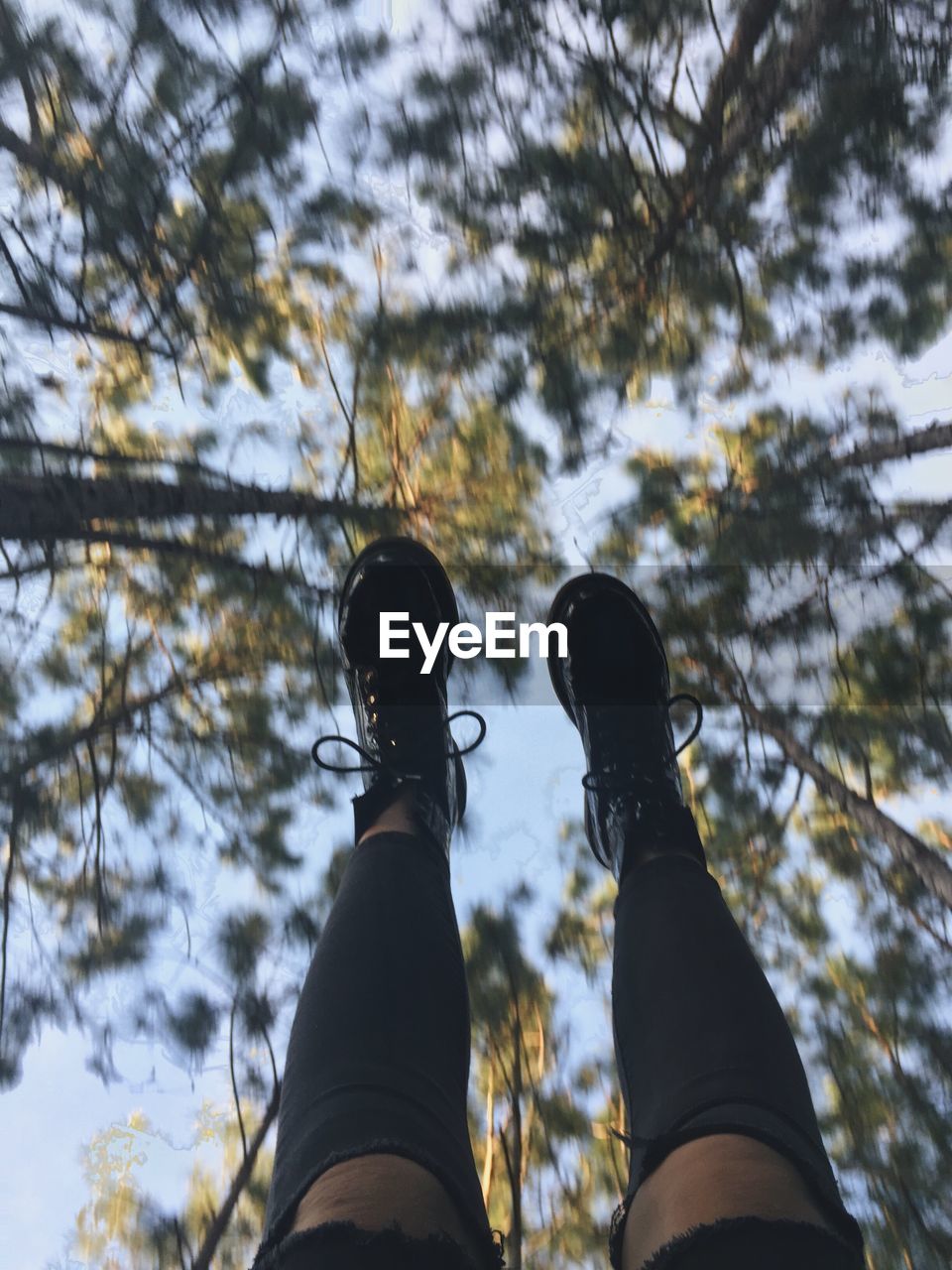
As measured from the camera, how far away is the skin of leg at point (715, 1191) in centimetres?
68

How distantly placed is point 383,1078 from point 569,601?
1.05 meters

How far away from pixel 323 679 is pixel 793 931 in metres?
1.23

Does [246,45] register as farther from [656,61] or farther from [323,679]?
[323,679]

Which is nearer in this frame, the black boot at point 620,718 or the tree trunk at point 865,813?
the black boot at point 620,718

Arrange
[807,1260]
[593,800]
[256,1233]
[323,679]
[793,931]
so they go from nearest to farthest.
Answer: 1. [807,1260]
2. [593,800]
3. [256,1233]
4. [793,931]
5. [323,679]

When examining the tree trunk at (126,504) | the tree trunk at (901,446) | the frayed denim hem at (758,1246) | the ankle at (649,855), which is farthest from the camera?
the tree trunk at (901,446)

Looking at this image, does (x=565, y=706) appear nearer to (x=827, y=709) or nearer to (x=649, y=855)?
(x=649, y=855)

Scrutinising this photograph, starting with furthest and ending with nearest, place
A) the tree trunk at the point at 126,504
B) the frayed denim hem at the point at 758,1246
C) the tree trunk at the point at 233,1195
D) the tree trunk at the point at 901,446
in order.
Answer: the tree trunk at the point at 901,446 < the tree trunk at the point at 126,504 < the tree trunk at the point at 233,1195 < the frayed denim hem at the point at 758,1246

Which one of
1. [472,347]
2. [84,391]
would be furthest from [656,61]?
[84,391]

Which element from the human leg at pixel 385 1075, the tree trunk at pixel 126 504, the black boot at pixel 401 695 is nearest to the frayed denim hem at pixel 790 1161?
the human leg at pixel 385 1075

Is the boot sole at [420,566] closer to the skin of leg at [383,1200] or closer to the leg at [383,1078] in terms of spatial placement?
the leg at [383,1078]

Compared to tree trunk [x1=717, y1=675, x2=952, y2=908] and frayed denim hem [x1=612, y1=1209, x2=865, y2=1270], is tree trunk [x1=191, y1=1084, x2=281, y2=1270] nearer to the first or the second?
frayed denim hem [x1=612, y1=1209, x2=865, y2=1270]

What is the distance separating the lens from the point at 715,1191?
69 centimetres

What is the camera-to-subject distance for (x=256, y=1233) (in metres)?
1.50
